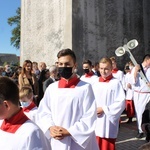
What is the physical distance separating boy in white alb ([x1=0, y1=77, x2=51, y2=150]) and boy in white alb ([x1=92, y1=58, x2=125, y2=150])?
7.85 feet

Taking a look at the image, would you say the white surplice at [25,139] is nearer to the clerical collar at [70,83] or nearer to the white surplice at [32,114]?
the clerical collar at [70,83]

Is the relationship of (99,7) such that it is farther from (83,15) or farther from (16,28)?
(16,28)

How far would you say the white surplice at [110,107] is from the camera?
4.31 metres

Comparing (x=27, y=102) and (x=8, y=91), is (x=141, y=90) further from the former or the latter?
(x=8, y=91)

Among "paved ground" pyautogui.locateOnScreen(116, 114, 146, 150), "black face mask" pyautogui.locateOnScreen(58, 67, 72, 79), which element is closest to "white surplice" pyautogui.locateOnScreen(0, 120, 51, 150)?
"black face mask" pyautogui.locateOnScreen(58, 67, 72, 79)

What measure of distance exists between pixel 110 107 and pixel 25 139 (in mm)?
2554

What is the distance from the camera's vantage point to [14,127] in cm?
201

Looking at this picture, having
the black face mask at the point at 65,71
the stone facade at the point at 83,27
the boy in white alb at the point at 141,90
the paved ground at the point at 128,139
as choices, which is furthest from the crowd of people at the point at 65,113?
the stone facade at the point at 83,27

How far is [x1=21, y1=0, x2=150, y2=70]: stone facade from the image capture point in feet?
45.3

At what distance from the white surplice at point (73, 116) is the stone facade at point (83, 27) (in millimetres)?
10205

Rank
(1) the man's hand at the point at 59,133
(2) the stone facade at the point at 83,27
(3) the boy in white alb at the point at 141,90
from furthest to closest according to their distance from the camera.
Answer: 1. (2) the stone facade at the point at 83,27
2. (3) the boy in white alb at the point at 141,90
3. (1) the man's hand at the point at 59,133

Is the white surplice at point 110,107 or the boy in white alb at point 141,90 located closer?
the white surplice at point 110,107

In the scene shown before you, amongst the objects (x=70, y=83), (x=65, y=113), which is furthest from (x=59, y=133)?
(x=70, y=83)

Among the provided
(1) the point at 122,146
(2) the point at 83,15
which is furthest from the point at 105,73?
(2) the point at 83,15
